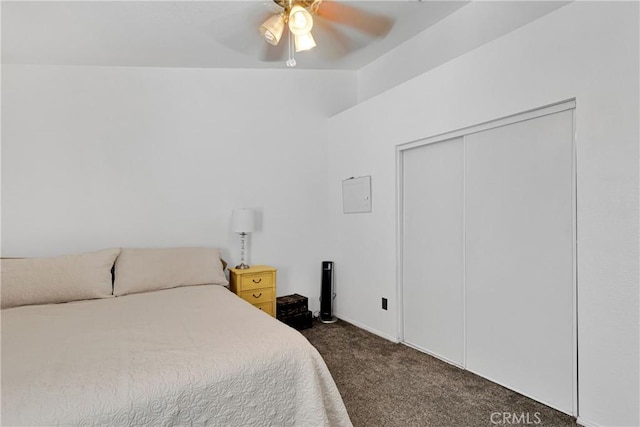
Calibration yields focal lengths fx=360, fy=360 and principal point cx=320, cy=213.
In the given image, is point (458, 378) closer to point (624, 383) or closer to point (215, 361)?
point (624, 383)

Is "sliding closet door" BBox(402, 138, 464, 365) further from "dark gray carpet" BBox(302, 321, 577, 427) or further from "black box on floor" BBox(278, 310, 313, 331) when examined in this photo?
"black box on floor" BBox(278, 310, 313, 331)

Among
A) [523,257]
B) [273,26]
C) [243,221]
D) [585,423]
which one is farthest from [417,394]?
[273,26]

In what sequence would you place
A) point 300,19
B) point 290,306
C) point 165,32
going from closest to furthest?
point 300,19 < point 165,32 < point 290,306

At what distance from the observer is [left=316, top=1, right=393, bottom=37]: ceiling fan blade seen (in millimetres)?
2730

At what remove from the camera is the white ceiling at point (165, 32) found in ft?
8.33

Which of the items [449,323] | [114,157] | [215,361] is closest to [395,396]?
[449,323]

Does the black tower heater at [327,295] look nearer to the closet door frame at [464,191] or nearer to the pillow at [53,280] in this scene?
the closet door frame at [464,191]

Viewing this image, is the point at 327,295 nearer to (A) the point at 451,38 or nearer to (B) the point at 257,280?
(B) the point at 257,280

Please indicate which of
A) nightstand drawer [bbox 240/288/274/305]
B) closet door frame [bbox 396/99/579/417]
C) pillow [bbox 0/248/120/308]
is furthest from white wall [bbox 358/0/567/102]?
pillow [bbox 0/248/120/308]

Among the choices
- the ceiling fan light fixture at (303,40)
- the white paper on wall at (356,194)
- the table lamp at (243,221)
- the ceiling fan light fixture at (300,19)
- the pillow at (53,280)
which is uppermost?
the ceiling fan light fixture at (300,19)

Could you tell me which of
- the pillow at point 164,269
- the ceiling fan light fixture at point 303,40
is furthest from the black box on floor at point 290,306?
the ceiling fan light fixture at point 303,40

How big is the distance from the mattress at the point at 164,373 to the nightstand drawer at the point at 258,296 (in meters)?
1.26

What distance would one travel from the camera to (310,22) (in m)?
2.16

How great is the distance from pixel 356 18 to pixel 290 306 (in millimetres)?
2657
